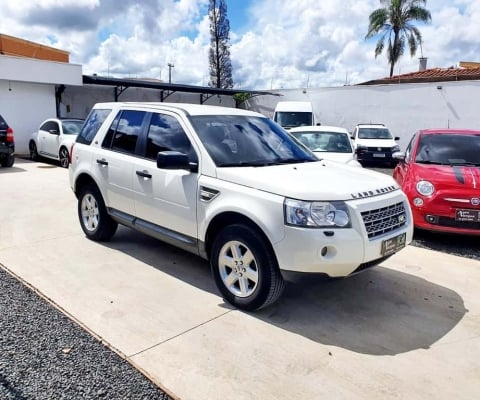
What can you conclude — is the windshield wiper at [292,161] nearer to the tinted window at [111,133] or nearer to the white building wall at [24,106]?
the tinted window at [111,133]

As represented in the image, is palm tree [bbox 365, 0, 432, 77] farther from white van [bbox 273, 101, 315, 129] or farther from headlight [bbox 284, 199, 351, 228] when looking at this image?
headlight [bbox 284, 199, 351, 228]

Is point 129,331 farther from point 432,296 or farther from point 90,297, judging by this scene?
point 432,296

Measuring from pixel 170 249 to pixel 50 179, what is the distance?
259 inches

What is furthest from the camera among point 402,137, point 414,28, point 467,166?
point 414,28

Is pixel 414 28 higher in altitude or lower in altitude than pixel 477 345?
higher

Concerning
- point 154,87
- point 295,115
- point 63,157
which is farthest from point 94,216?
point 154,87

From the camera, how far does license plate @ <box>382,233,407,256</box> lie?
3564 millimetres

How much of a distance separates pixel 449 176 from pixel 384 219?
2860 mm

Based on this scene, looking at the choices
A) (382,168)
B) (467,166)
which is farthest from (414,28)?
(467,166)

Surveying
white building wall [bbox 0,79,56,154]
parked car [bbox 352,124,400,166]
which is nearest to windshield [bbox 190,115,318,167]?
parked car [bbox 352,124,400,166]

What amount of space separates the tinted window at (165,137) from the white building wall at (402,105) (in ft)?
55.6

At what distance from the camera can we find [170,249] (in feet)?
17.6

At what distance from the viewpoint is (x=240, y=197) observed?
11.8 ft

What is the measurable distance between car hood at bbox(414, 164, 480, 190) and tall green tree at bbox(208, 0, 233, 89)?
34.2 m
